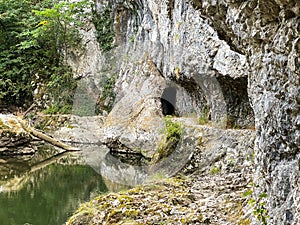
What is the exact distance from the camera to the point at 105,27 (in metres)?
18.4

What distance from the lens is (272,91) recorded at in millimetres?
2551

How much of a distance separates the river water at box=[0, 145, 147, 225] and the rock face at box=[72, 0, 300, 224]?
1.39 metres

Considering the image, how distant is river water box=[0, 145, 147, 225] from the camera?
7.23m

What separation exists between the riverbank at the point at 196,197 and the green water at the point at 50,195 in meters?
2.48

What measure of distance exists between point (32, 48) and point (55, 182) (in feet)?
41.6

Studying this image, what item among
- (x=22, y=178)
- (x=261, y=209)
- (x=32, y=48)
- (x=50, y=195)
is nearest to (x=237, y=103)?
(x=50, y=195)

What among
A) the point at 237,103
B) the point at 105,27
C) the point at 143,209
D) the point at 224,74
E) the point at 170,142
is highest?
the point at 105,27

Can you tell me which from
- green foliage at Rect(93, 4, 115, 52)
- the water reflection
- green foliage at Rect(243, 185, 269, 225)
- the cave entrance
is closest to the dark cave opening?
the water reflection

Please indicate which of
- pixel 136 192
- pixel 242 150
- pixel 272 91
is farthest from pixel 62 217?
pixel 272 91

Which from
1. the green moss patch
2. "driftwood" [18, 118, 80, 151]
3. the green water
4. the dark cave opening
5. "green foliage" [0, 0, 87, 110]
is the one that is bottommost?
the green water

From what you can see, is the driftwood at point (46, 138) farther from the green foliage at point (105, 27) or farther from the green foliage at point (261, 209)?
the green foliage at point (261, 209)

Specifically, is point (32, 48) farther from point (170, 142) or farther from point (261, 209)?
point (261, 209)

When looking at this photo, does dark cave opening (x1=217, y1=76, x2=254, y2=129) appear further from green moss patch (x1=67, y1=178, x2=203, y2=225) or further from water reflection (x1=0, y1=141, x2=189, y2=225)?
green moss patch (x1=67, y1=178, x2=203, y2=225)

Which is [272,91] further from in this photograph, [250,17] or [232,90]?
[232,90]
